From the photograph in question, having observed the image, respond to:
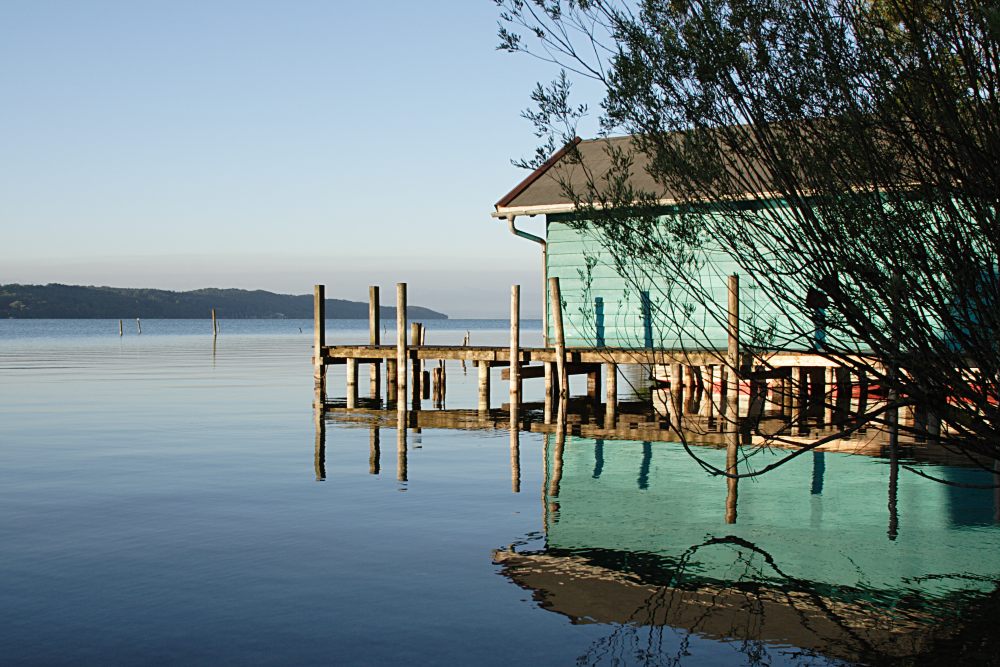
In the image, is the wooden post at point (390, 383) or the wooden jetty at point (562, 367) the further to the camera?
the wooden post at point (390, 383)

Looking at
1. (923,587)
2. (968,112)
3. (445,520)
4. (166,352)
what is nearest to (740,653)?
(923,587)

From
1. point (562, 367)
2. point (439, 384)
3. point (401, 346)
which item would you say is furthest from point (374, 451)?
point (439, 384)

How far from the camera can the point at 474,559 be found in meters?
11.0

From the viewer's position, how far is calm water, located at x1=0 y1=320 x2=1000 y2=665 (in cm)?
826

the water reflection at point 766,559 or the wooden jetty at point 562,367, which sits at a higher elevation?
the wooden jetty at point 562,367

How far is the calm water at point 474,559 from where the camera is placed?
8.26 metres

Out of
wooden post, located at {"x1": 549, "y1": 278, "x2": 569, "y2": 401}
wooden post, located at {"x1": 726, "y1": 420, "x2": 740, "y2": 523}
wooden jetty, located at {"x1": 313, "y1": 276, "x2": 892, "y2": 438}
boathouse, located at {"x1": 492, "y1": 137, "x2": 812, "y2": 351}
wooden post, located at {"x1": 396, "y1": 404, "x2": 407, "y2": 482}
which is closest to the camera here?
wooden post, located at {"x1": 726, "y1": 420, "x2": 740, "y2": 523}

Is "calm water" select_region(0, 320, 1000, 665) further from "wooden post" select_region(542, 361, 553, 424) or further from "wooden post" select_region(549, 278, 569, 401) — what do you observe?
"wooden post" select_region(542, 361, 553, 424)

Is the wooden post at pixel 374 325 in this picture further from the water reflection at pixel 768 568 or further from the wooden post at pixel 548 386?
the water reflection at pixel 768 568

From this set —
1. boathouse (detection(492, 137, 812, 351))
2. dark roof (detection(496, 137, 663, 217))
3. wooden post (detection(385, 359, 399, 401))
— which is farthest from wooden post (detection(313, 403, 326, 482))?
dark roof (detection(496, 137, 663, 217))

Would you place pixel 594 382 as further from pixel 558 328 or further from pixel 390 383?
pixel 390 383

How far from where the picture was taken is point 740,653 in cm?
792

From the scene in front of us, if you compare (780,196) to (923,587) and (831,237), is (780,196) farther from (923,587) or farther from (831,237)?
(923,587)

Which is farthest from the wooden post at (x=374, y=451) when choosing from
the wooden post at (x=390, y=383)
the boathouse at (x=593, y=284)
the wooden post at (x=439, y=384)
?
the wooden post at (x=439, y=384)
